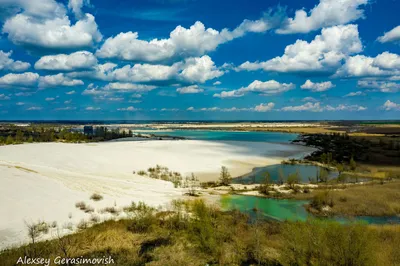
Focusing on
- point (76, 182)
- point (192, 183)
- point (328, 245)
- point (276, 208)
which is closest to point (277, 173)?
point (192, 183)

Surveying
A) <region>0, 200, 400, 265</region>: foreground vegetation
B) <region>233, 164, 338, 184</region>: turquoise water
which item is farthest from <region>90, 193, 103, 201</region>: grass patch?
<region>233, 164, 338, 184</region>: turquoise water

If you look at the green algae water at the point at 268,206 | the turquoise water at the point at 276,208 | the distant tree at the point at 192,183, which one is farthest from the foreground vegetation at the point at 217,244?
the distant tree at the point at 192,183

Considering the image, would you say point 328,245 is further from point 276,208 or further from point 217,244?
point 276,208

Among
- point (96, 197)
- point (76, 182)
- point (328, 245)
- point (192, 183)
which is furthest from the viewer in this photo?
point (192, 183)

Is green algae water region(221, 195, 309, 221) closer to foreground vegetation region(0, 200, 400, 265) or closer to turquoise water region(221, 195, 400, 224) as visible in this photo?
turquoise water region(221, 195, 400, 224)

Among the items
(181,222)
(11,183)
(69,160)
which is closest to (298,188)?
(181,222)
